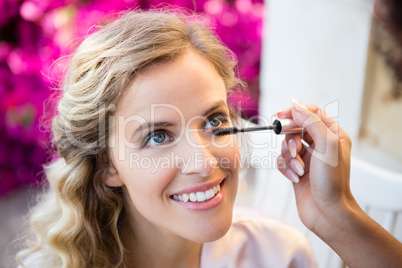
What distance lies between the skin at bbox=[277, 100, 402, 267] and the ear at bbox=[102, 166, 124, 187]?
382 mm

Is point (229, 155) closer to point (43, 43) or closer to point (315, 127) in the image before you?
point (315, 127)

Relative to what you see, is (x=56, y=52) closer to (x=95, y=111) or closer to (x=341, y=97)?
(x=95, y=111)

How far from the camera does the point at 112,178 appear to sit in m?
0.91

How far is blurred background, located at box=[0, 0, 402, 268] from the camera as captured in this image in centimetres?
115

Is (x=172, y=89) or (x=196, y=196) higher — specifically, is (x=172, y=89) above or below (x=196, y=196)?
above

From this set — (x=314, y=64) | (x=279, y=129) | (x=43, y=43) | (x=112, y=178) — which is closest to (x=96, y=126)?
(x=112, y=178)

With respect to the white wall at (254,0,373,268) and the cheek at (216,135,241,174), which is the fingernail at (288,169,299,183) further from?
the white wall at (254,0,373,268)

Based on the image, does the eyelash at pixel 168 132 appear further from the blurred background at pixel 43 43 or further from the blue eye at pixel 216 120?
the blurred background at pixel 43 43

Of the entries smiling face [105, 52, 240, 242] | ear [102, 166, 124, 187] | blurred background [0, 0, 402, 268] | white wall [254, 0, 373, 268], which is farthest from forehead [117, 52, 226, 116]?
white wall [254, 0, 373, 268]

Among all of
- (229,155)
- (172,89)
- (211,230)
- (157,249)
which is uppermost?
(172,89)

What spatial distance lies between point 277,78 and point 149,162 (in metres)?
0.91

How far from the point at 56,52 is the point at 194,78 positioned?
Result: 47.5 inches

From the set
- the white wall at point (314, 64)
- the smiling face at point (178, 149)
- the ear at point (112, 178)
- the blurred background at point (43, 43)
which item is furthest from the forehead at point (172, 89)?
the blurred background at point (43, 43)

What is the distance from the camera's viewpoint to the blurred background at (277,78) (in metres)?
1.15
